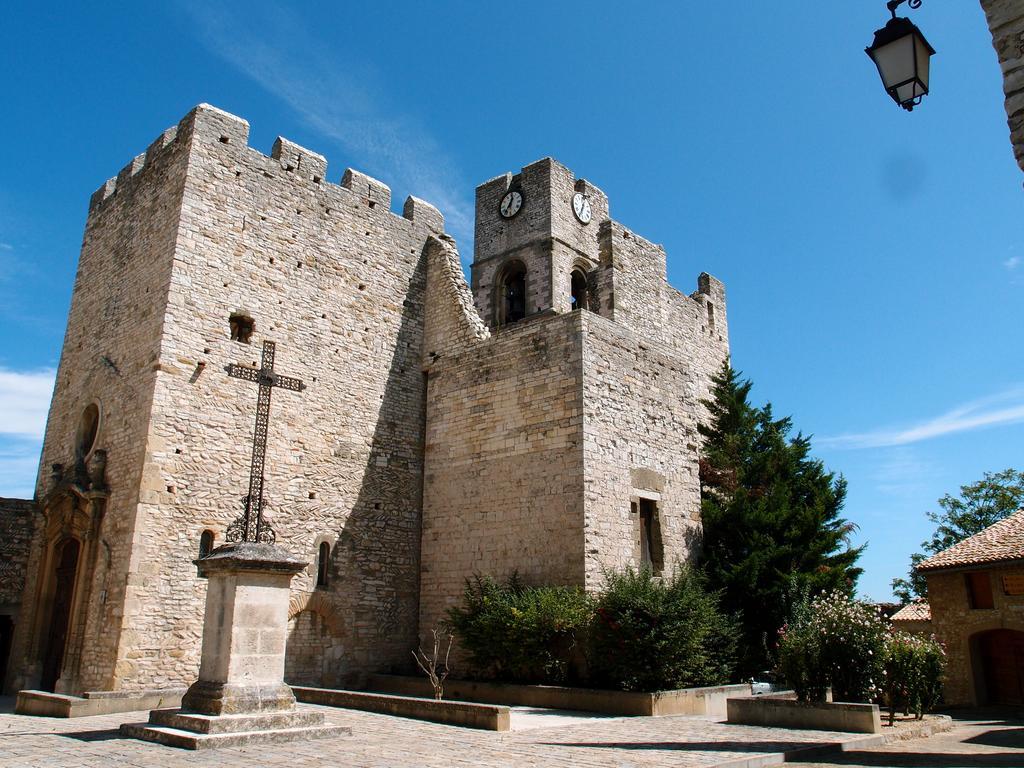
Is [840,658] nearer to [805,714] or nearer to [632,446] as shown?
[805,714]

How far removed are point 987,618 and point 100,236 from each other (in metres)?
19.0

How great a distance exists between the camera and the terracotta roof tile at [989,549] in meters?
15.6

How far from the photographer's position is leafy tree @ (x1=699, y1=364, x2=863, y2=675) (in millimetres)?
13727

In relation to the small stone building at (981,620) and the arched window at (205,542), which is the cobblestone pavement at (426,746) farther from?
the small stone building at (981,620)

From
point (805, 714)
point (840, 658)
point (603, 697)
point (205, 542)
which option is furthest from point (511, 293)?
point (805, 714)

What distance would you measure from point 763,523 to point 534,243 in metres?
12.5

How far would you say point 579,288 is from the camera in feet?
81.9

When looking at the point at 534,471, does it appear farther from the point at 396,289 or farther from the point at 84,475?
the point at 84,475

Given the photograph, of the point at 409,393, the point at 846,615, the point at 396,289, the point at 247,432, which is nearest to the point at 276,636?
the point at 247,432

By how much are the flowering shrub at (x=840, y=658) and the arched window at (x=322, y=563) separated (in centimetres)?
725

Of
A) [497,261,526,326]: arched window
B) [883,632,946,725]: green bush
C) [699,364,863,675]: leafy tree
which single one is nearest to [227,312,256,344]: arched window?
[699,364,863,675]: leafy tree

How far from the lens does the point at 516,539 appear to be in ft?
41.0

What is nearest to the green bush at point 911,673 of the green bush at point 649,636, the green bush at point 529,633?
the green bush at point 649,636

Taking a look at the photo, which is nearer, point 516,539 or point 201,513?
point 201,513
